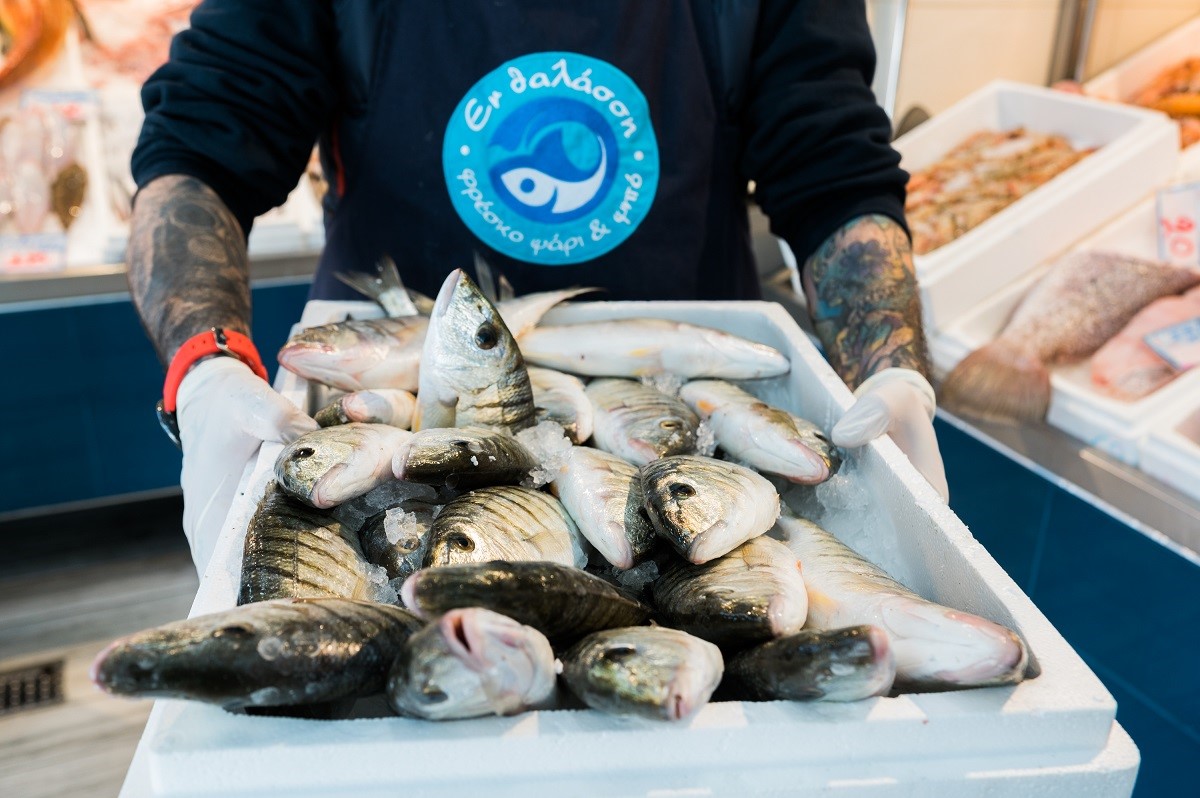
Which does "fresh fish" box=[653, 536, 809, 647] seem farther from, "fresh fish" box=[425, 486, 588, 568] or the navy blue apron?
the navy blue apron

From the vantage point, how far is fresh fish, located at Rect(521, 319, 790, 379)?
5.08 feet

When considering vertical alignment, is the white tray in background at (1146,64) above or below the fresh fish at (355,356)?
above

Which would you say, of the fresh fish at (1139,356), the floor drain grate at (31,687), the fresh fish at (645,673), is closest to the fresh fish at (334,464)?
the fresh fish at (645,673)

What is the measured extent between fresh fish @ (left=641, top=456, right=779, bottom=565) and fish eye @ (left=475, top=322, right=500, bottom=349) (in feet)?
0.97

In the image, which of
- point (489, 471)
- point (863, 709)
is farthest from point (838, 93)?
point (863, 709)

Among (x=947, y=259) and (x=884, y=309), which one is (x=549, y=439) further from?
(x=947, y=259)

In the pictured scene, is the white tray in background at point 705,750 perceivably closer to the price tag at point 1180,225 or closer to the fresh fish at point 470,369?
the fresh fish at point 470,369

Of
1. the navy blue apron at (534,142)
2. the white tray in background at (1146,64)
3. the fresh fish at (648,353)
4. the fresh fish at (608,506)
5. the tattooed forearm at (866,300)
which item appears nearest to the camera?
the fresh fish at (608,506)

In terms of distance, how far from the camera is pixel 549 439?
1255mm

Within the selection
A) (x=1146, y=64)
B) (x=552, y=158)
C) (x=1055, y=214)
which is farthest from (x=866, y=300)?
(x=1146, y=64)

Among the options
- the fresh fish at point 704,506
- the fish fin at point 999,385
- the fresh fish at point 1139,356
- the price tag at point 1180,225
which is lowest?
the fish fin at point 999,385

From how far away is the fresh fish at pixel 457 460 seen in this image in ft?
3.56

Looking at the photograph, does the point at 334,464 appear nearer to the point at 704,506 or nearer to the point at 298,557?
the point at 298,557

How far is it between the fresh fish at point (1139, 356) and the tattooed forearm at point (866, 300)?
44.2 inches
